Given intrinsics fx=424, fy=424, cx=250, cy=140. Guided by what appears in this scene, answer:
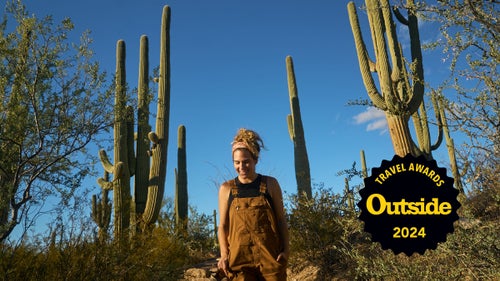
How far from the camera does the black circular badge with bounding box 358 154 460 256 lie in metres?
4.16

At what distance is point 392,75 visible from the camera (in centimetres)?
941

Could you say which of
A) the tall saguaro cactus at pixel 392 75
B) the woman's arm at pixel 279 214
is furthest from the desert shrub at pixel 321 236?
the woman's arm at pixel 279 214

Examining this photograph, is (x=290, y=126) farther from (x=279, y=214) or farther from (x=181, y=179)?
(x=279, y=214)

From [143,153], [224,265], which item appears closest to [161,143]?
[143,153]

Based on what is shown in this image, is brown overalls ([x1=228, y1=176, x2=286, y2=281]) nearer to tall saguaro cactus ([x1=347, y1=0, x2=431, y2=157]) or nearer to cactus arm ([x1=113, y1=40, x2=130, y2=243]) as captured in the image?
tall saguaro cactus ([x1=347, y1=0, x2=431, y2=157])

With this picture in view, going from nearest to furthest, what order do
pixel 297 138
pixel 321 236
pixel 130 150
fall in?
pixel 321 236 < pixel 130 150 < pixel 297 138

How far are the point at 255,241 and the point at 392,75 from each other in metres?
7.44

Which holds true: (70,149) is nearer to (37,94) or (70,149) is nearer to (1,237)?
(37,94)

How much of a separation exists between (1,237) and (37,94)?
2437 millimetres

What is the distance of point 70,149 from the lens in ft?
25.0

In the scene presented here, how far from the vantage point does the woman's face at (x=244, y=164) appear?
3.17 meters

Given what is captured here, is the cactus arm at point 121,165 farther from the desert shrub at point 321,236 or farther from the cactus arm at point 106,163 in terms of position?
the desert shrub at point 321,236

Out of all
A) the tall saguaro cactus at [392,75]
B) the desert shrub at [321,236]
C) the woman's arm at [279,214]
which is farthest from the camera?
the tall saguaro cactus at [392,75]

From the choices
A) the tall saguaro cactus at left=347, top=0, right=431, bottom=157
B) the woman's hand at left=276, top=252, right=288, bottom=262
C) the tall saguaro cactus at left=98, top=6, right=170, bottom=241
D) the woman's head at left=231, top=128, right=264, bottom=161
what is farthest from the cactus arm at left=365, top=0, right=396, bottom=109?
the woman's hand at left=276, top=252, right=288, bottom=262
